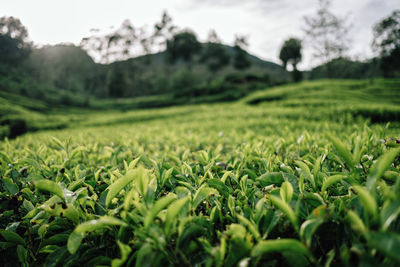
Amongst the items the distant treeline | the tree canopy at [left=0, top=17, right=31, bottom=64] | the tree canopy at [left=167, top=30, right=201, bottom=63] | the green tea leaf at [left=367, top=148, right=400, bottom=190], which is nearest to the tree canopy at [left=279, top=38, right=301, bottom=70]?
the distant treeline

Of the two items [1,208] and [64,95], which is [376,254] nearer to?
[1,208]

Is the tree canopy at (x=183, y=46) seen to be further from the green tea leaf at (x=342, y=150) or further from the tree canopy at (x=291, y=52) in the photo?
the green tea leaf at (x=342, y=150)

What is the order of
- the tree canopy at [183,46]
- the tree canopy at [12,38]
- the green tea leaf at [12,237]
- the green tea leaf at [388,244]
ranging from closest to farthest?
1. the green tea leaf at [388,244]
2. the green tea leaf at [12,237]
3. the tree canopy at [12,38]
4. the tree canopy at [183,46]

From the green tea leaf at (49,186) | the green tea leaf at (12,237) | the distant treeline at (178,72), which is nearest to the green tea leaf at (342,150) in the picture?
the green tea leaf at (49,186)

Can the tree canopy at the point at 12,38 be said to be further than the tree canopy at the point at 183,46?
No

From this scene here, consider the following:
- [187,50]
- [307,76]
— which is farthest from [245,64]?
[307,76]

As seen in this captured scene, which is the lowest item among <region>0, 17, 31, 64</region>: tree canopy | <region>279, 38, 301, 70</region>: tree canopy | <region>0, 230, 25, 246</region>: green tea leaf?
<region>0, 230, 25, 246</region>: green tea leaf

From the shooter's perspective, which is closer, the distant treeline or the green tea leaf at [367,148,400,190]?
the green tea leaf at [367,148,400,190]

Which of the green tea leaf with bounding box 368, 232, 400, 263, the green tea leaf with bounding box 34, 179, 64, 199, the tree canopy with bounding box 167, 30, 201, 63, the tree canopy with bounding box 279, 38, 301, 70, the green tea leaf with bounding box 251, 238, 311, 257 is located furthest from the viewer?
the tree canopy with bounding box 167, 30, 201, 63

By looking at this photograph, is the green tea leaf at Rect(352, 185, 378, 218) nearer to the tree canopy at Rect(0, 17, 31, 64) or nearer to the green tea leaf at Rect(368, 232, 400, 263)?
the green tea leaf at Rect(368, 232, 400, 263)

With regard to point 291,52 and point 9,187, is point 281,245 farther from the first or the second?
point 291,52

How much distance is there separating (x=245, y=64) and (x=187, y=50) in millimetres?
16630

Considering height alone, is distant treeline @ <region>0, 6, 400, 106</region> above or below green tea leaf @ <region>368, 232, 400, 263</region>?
above

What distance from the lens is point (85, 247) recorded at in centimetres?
93
